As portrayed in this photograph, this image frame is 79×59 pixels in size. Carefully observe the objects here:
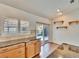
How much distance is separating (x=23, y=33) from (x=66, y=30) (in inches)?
160

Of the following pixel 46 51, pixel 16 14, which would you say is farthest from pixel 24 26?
pixel 46 51

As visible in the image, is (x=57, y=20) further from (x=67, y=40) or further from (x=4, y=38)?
(x=4, y=38)

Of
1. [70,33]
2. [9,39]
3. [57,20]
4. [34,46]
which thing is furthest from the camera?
[57,20]

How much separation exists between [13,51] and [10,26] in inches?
44.8

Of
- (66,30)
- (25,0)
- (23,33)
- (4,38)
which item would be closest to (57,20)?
(66,30)

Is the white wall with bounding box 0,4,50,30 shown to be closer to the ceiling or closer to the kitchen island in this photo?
the ceiling

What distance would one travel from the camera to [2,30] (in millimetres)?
3469

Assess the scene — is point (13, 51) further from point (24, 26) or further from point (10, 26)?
point (24, 26)

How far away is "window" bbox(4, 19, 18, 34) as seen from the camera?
368 centimetres

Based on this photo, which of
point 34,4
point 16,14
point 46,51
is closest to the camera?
point 34,4

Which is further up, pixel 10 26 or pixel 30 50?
pixel 10 26

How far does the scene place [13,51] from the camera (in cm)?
327

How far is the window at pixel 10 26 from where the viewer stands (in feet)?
12.1

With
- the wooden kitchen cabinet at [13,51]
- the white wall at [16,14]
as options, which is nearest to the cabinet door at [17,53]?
the wooden kitchen cabinet at [13,51]
